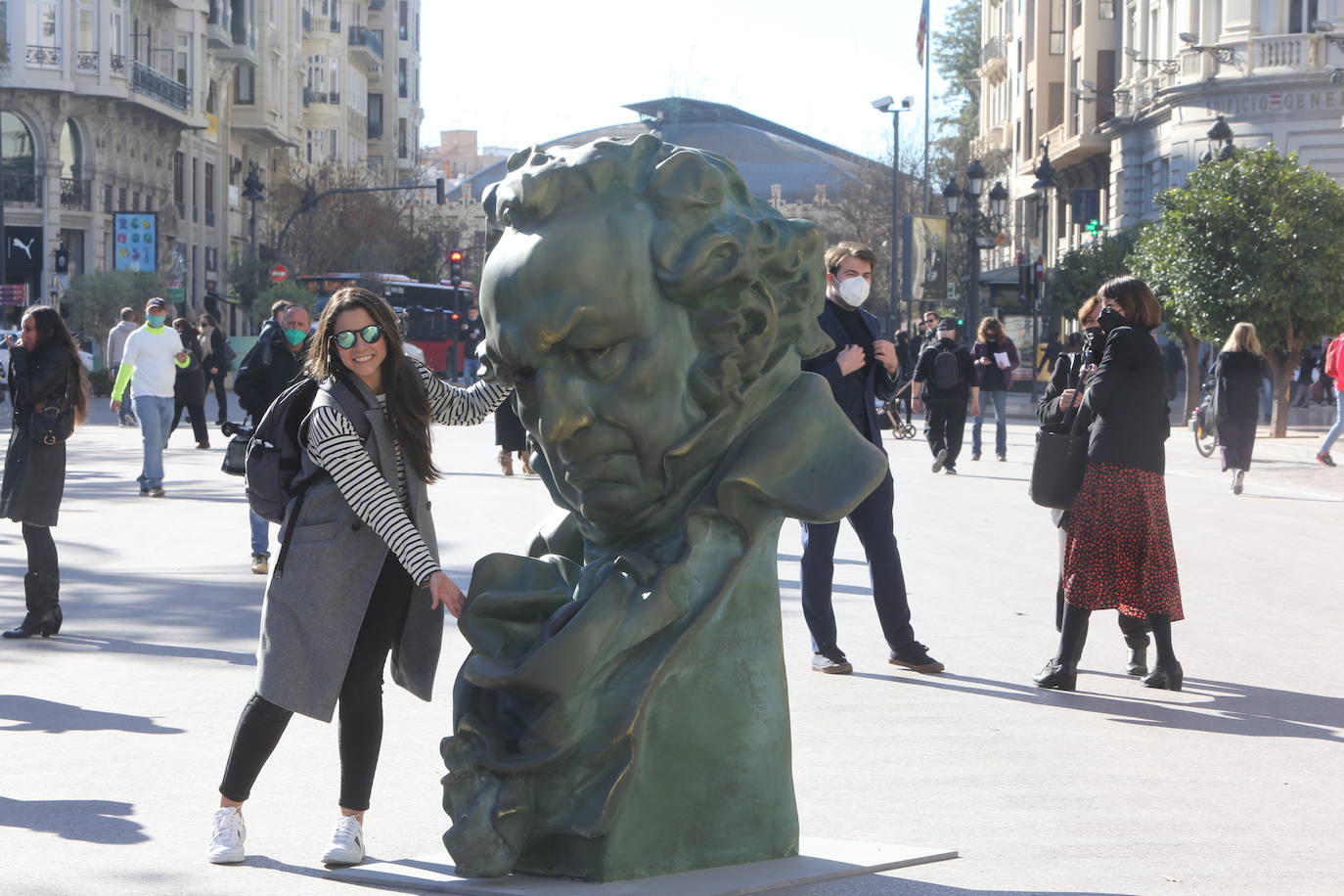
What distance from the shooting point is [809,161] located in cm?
10731

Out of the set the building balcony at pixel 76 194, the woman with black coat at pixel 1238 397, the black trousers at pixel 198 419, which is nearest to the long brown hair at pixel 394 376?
the woman with black coat at pixel 1238 397

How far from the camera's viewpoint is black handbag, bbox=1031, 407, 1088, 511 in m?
7.94

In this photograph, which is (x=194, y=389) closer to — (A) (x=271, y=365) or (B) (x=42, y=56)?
(A) (x=271, y=365)

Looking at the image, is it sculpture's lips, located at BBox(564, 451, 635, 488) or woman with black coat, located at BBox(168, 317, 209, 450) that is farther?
woman with black coat, located at BBox(168, 317, 209, 450)

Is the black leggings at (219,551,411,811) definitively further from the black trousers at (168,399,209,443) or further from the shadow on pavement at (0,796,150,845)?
the black trousers at (168,399,209,443)

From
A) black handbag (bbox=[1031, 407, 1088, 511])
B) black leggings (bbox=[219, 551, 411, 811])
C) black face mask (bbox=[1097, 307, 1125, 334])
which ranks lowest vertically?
black leggings (bbox=[219, 551, 411, 811])

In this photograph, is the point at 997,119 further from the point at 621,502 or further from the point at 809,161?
the point at 621,502

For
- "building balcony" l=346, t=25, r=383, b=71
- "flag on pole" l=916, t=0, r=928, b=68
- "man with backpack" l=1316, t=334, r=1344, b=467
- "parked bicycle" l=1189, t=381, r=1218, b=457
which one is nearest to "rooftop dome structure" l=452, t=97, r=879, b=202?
"building balcony" l=346, t=25, r=383, b=71

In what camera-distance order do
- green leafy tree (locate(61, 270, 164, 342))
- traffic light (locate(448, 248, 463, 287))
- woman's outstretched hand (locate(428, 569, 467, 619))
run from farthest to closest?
traffic light (locate(448, 248, 463, 287)), green leafy tree (locate(61, 270, 164, 342)), woman's outstretched hand (locate(428, 569, 467, 619))

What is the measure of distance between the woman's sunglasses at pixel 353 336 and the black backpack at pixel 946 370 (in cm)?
1468

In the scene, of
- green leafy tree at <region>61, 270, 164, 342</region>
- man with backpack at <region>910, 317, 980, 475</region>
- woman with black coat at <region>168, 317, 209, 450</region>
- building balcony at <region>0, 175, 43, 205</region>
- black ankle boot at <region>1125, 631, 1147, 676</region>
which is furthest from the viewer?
building balcony at <region>0, 175, 43, 205</region>

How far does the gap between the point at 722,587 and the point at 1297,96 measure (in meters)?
41.7

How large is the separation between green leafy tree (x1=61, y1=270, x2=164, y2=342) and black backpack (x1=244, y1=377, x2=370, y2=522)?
123 ft

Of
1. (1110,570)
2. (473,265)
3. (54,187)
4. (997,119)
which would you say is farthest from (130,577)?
(473,265)
